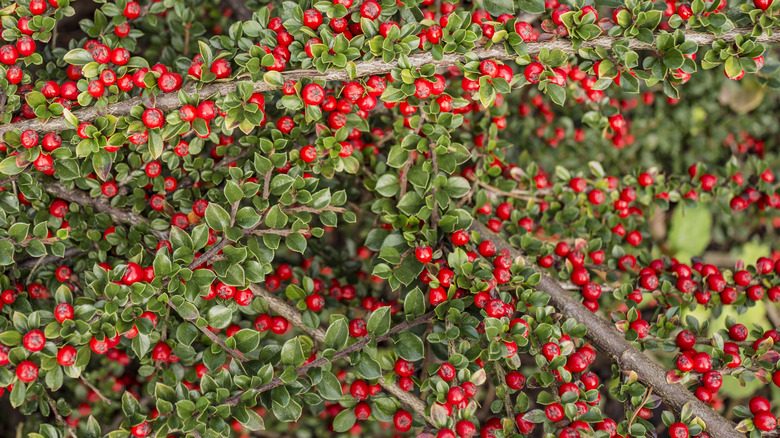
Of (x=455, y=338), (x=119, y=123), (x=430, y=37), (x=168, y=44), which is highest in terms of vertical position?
(x=430, y=37)

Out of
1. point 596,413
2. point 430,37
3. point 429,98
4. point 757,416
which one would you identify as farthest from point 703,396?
point 430,37

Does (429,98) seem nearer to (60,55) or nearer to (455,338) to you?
(455,338)

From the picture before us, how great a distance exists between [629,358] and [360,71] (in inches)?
58.9

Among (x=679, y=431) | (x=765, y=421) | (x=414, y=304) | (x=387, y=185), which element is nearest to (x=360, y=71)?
(x=387, y=185)

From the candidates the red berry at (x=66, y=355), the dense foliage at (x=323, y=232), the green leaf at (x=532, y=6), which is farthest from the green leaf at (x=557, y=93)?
the red berry at (x=66, y=355)

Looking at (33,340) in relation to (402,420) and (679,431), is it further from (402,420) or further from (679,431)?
(679,431)

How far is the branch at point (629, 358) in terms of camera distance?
197 cm

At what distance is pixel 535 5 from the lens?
207 centimetres

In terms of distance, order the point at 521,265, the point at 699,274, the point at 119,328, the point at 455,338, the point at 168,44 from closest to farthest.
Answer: the point at 119,328 < the point at 455,338 < the point at 521,265 < the point at 699,274 < the point at 168,44

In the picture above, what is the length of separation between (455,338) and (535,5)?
1297 millimetres

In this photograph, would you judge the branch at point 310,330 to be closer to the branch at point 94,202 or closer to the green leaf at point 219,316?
the green leaf at point 219,316

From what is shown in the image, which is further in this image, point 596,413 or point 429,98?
point 429,98

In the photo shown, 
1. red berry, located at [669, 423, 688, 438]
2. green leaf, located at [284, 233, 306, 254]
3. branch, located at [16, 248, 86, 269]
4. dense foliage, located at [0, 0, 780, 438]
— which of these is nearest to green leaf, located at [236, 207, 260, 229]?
dense foliage, located at [0, 0, 780, 438]

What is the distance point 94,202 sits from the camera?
2.29m
